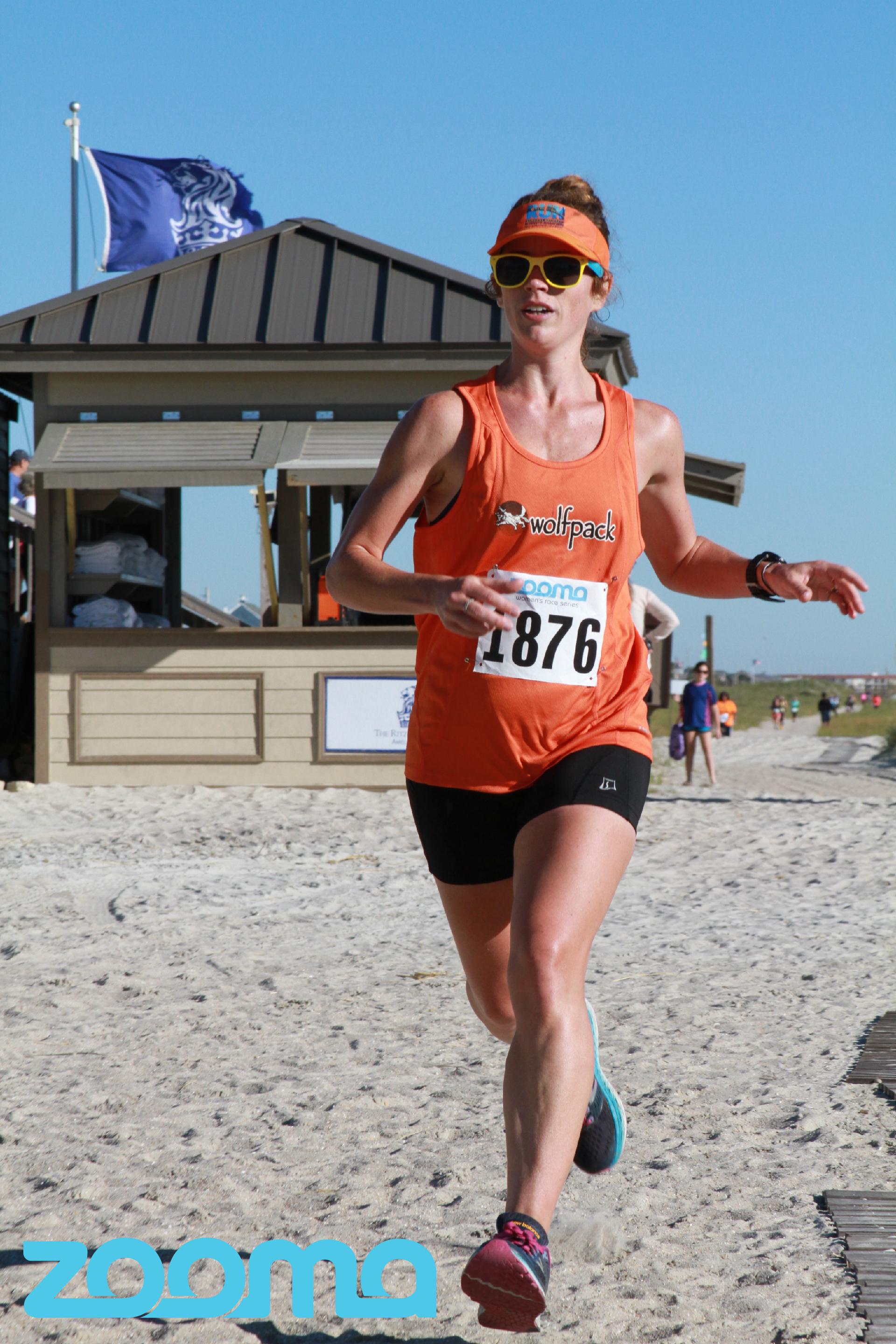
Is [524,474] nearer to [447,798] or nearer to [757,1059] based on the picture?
[447,798]

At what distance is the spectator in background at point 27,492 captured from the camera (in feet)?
50.2

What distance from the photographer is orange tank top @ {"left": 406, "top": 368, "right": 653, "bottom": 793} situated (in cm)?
263

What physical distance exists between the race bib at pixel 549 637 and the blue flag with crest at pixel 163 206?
19.9m

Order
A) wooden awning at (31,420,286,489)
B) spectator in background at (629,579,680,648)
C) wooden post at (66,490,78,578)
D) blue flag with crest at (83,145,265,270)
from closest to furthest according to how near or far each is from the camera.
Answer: spectator in background at (629,579,680,648)
wooden awning at (31,420,286,489)
wooden post at (66,490,78,578)
blue flag with crest at (83,145,265,270)

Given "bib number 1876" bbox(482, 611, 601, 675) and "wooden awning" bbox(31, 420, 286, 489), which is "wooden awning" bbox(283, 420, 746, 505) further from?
"bib number 1876" bbox(482, 611, 601, 675)

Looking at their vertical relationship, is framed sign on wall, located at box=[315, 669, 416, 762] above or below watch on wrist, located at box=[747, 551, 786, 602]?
below

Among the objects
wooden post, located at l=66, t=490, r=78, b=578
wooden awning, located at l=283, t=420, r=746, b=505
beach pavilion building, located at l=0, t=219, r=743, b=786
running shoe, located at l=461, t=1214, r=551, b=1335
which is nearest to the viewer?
running shoe, located at l=461, t=1214, r=551, b=1335

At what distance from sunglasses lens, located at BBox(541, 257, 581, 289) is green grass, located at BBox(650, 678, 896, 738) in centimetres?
2654

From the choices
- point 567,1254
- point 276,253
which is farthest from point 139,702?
point 567,1254

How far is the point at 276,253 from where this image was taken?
13.2 metres

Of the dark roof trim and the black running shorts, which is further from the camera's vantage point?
the dark roof trim

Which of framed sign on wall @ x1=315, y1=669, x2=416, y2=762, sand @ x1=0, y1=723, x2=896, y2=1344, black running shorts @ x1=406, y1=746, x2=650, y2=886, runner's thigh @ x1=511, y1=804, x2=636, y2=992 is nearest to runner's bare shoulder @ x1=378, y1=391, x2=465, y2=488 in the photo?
black running shorts @ x1=406, y1=746, x2=650, y2=886

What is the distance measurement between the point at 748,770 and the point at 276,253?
1167cm

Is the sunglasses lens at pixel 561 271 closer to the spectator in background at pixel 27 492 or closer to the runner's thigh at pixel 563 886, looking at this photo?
the runner's thigh at pixel 563 886
